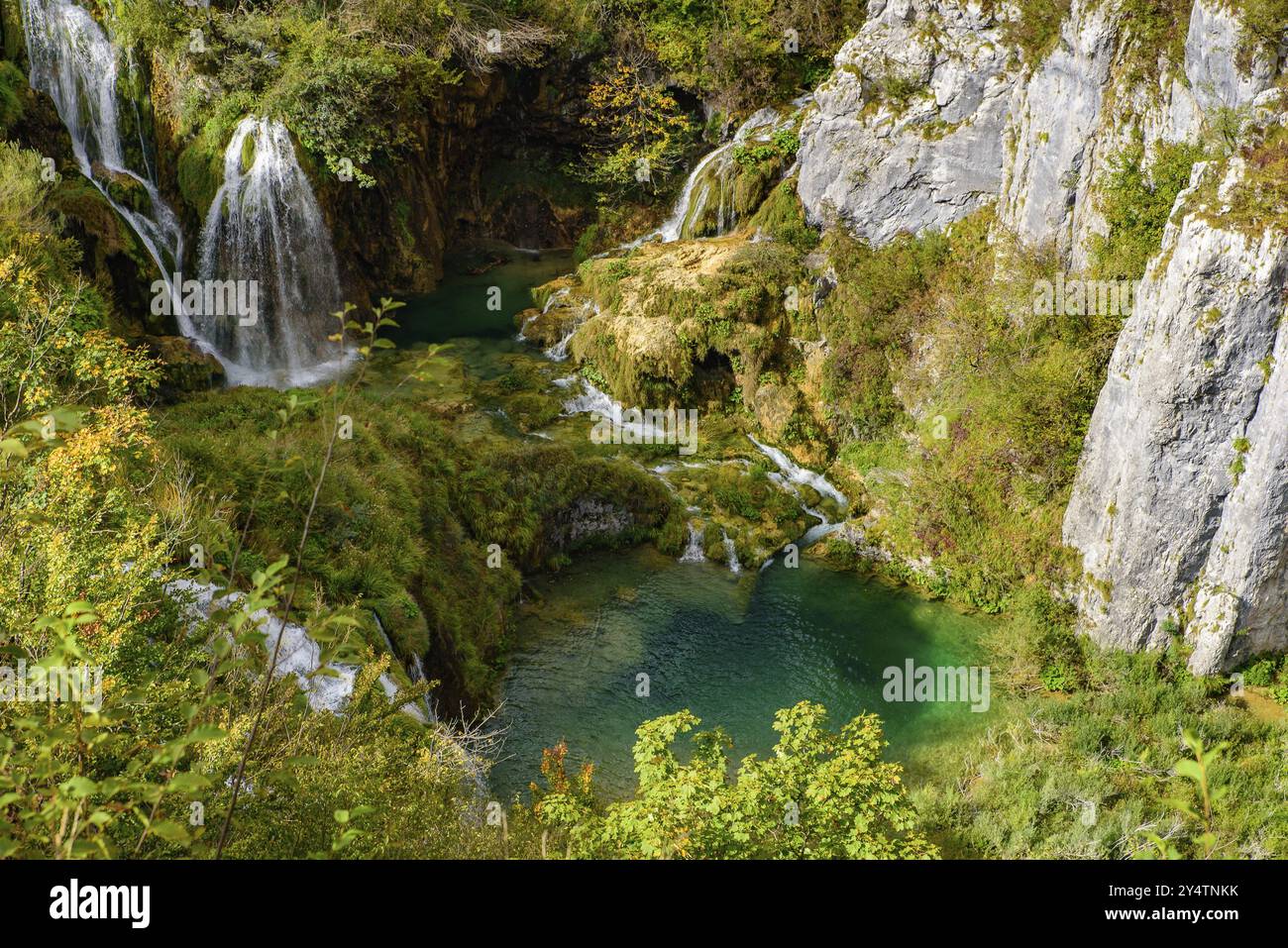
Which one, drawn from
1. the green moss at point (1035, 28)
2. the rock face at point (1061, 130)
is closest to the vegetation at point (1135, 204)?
the rock face at point (1061, 130)

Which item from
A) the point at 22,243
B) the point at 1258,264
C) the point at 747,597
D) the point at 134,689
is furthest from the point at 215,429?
the point at 1258,264

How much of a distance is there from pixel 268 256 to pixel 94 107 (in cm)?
451

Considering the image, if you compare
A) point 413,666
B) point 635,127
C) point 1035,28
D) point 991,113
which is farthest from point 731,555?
point 635,127

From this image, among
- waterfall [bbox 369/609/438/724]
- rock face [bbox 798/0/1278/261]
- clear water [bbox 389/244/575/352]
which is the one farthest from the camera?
clear water [bbox 389/244/575/352]

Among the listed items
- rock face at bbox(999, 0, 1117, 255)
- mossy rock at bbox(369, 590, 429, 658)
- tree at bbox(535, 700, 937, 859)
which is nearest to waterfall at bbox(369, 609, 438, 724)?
mossy rock at bbox(369, 590, 429, 658)

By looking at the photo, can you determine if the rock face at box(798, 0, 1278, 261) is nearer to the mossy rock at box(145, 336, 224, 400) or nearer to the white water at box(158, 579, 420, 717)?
the mossy rock at box(145, 336, 224, 400)

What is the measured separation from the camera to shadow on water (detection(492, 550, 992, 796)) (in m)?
13.1

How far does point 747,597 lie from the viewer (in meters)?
16.3

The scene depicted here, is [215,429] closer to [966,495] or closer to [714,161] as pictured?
[966,495]

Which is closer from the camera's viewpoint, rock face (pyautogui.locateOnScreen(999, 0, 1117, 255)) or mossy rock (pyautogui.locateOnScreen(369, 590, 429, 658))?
mossy rock (pyautogui.locateOnScreen(369, 590, 429, 658))

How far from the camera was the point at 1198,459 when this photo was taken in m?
13.3

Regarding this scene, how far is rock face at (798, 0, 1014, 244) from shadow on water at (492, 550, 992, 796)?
8502 millimetres
